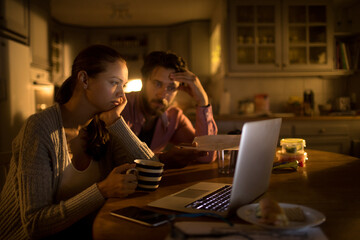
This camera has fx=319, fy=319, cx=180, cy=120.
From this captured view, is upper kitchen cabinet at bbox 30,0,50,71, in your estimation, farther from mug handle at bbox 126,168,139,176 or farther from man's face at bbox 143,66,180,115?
mug handle at bbox 126,168,139,176

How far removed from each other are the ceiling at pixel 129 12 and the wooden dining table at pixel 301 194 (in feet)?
11.3

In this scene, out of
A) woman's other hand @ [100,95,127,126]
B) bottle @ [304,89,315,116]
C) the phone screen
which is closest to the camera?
the phone screen

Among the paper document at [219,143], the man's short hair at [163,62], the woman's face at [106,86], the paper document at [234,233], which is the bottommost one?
the paper document at [234,233]

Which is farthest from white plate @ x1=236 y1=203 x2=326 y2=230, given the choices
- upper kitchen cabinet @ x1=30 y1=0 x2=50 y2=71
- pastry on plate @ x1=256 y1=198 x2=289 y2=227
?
upper kitchen cabinet @ x1=30 y1=0 x2=50 y2=71

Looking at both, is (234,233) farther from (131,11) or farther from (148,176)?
(131,11)

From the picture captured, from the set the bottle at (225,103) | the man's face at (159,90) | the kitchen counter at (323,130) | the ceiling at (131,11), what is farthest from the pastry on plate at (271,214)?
the ceiling at (131,11)

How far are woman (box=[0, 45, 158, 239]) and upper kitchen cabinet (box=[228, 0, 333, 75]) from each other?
2.68 metres

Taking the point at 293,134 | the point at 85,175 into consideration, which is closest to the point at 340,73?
the point at 293,134

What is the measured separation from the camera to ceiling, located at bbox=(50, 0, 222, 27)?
14.2ft

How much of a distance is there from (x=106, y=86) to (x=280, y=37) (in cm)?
303

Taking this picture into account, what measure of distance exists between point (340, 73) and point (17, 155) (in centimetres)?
375

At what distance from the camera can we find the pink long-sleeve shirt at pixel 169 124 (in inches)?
66.9

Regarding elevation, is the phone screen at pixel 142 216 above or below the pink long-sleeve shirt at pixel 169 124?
below

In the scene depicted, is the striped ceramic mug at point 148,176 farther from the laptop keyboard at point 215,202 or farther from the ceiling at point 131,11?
the ceiling at point 131,11
